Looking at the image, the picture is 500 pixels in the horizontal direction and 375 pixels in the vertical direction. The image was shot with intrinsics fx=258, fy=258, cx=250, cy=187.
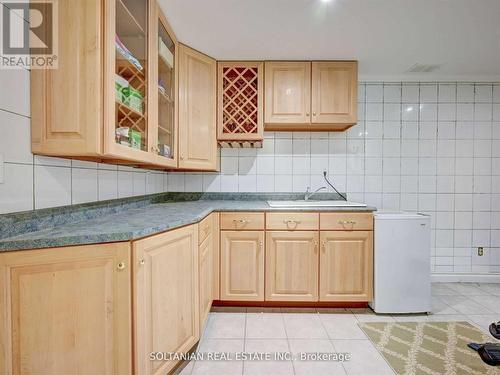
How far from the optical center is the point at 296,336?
180 centimetres

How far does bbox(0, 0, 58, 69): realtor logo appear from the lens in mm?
1039

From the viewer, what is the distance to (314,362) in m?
1.55

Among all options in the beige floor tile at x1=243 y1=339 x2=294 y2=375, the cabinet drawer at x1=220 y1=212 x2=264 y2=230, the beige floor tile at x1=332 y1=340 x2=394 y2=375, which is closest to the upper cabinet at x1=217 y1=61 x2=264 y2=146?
the cabinet drawer at x1=220 y1=212 x2=264 y2=230

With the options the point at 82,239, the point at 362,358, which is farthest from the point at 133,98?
the point at 362,358

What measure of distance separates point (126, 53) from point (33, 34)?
36cm

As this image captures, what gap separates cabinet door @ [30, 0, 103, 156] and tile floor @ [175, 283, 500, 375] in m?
1.37

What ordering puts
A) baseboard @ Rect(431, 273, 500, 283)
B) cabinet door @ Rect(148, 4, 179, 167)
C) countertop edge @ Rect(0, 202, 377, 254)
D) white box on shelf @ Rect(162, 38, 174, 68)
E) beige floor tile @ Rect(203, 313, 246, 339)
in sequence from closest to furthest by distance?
1. countertop edge @ Rect(0, 202, 377, 254)
2. cabinet door @ Rect(148, 4, 179, 167)
3. white box on shelf @ Rect(162, 38, 174, 68)
4. beige floor tile @ Rect(203, 313, 246, 339)
5. baseboard @ Rect(431, 273, 500, 283)

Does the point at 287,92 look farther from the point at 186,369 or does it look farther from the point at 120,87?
the point at 186,369

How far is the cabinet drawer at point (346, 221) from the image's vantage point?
2.10m

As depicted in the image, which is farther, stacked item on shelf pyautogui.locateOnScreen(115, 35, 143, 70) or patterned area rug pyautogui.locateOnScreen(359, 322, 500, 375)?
patterned area rug pyautogui.locateOnScreen(359, 322, 500, 375)

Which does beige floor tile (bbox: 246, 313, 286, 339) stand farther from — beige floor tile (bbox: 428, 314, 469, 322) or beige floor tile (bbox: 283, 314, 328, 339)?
beige floor tile (bbox: 428, 314, 469, 322)

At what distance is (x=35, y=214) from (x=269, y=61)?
2032 millimetres

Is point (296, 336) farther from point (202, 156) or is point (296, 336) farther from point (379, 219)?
point (202, 156)

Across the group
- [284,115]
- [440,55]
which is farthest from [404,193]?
[284,115]
